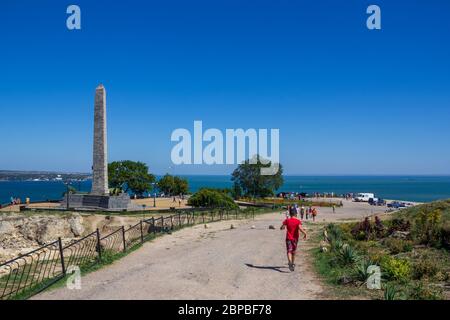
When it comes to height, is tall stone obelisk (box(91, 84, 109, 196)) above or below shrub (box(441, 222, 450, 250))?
above

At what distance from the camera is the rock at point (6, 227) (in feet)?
107

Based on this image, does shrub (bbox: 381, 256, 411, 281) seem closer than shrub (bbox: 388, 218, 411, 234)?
Yes

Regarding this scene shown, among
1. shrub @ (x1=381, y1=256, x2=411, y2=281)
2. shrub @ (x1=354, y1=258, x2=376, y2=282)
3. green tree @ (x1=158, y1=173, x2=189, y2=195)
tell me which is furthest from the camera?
green tree @ (x1=158, y1=173, x2=189, y2=195)

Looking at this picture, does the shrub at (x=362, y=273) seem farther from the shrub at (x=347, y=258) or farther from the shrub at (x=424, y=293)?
the shrub at (x=347, y=258)

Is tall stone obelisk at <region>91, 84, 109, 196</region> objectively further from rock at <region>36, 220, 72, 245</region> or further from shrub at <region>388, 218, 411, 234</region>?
shrub at <region>388, 218, 411, 234</region>

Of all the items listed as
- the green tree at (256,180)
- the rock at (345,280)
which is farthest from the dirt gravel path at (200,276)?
the green tree at (256,180)

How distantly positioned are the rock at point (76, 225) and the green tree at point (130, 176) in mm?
37810

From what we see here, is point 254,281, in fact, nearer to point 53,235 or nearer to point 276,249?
point 276,249

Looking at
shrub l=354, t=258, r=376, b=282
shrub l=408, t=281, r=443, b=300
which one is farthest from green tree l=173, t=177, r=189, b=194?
shrub l=408, t=281, r=443, b=300

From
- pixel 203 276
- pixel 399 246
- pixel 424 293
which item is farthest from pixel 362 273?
pixel 399 246

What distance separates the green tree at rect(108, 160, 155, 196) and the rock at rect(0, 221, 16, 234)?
127 ft

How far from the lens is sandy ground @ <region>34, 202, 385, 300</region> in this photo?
9125 millimetres
